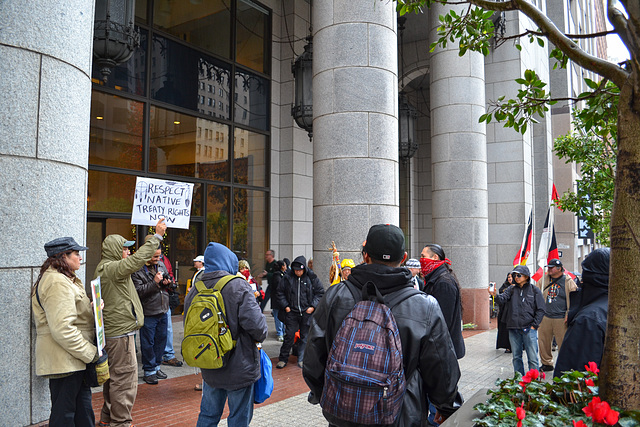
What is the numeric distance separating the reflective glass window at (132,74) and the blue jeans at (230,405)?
8758 mm

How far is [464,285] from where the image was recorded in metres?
12.9

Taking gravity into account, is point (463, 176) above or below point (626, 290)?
above

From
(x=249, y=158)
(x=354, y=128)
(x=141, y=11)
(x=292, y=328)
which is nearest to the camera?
(x=354, y=128)

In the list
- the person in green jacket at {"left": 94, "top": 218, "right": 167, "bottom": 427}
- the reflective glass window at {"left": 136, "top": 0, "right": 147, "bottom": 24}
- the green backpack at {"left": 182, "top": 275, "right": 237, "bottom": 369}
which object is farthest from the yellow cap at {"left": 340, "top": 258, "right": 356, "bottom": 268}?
the reflective glass window at {"left": 136, "top": 0, "right": 147, "bottom": 24}

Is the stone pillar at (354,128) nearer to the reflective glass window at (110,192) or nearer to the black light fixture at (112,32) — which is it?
the black light fixture at (112,32)

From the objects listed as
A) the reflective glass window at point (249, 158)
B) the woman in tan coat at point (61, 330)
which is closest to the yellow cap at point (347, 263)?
the woman in tan coat at point (61, 330)

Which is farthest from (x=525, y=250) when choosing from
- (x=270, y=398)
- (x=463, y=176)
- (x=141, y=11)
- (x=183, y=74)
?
(x=141, y=11)

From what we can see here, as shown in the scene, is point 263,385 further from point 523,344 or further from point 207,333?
point 523,344

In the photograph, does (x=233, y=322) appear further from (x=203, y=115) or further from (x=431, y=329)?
(x=203, y=115)

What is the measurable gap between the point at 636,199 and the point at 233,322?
3.01 meters

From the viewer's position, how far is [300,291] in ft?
27.8

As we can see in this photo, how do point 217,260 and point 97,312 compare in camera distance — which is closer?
point 97,312

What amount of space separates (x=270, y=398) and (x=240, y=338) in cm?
277

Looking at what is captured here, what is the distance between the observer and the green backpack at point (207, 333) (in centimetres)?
389
